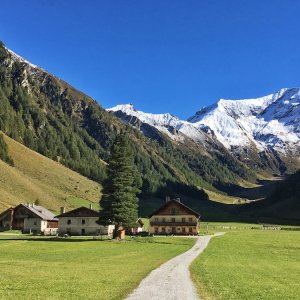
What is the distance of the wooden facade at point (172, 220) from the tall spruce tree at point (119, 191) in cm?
4019

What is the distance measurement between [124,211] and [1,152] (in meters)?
128

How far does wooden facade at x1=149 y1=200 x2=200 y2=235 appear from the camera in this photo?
128 m

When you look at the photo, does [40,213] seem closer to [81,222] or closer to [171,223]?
[81,222]

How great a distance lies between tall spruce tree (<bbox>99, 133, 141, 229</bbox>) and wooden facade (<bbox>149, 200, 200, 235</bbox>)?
4019 centimetres

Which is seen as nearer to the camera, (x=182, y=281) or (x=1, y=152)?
(x=182, y=281)

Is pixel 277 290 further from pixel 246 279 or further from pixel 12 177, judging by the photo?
pixel 12 177

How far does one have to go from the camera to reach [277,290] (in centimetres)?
2803

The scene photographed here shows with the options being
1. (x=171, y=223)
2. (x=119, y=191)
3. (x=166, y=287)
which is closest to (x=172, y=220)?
(x=171, y=223)

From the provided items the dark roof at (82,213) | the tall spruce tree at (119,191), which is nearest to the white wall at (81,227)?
the dark roof at (82,213)

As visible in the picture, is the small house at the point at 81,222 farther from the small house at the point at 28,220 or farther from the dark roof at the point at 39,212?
the dark roof at the point at 39,212

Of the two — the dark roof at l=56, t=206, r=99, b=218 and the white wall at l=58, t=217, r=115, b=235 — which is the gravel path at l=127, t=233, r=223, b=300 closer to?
the white wall at l=58, t=217, r=115, b=235

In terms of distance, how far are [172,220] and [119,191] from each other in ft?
149

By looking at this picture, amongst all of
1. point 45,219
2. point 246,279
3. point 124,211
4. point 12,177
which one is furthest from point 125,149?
point 12,177

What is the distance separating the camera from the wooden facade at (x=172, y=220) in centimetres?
12794
